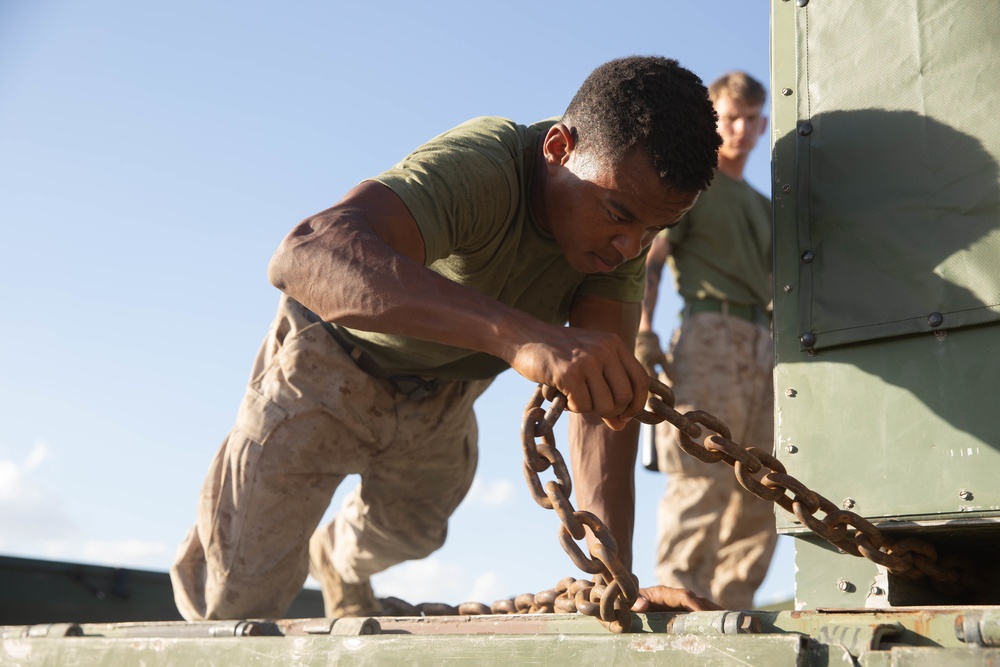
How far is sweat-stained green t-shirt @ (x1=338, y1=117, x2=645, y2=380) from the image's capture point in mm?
2428

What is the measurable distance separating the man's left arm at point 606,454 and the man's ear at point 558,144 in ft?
1.76

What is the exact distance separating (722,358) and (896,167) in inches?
102

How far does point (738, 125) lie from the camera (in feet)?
17.0

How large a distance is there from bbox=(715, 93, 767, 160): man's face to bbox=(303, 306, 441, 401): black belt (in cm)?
234

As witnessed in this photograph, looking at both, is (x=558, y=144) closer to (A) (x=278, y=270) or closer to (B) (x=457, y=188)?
(B) (x=457, y=188)

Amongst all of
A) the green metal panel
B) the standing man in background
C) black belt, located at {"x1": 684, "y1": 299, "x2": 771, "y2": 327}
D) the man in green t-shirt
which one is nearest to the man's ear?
the man in green t-shirt

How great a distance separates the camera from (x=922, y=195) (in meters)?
2.15

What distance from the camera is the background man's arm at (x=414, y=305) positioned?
1.87 m

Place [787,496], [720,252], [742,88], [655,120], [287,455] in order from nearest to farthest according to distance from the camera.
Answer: [787,496], [655,120], [287,455], [720,252], [742,88]

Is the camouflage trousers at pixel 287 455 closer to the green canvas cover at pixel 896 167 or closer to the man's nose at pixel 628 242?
the man's nose at pixel 628 242

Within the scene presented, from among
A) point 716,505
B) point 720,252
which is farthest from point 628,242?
point 720,252

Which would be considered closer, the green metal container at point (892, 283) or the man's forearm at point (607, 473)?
the green metal container at point (892, 283)

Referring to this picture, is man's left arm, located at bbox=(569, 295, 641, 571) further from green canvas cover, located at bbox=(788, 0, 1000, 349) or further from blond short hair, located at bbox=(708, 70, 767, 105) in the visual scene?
blond short hair, located at bbox=(708, 70, 767, 105)

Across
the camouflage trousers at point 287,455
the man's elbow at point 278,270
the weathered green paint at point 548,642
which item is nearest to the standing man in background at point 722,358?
the camouflage trousers at point 287,455
